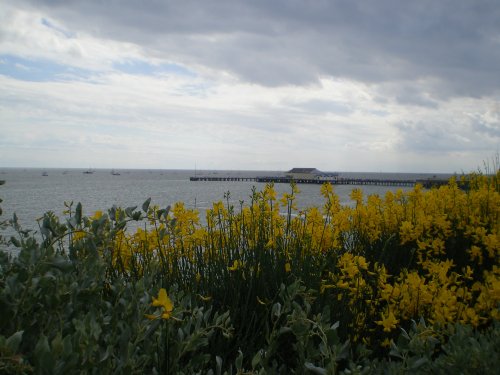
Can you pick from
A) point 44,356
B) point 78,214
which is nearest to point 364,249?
point 78,214

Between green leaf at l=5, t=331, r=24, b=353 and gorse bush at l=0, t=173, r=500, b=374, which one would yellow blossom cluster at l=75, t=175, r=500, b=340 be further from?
green leaf at l=5, t=331, r=24, b=353

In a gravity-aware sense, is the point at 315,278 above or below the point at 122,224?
below

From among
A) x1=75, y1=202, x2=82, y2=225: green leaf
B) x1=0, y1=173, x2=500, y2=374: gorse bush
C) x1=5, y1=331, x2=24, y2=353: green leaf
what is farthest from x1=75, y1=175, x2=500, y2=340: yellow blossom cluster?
x1=5, y1=331, x2=24, y2=353: green leaf

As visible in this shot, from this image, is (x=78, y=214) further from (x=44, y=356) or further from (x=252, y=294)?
(x=252, y=294)

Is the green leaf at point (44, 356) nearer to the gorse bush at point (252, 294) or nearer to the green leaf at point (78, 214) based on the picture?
the gorse bush at point (252, 294)

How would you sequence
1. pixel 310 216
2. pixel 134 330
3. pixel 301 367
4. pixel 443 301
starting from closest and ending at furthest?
pixel 134 330 → pixel 301 367 → pixel 443 301 → pixel 310 216

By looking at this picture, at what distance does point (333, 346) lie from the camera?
1916 mm

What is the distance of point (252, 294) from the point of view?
11.7 feet

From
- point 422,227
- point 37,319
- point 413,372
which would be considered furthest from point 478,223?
point 37,319

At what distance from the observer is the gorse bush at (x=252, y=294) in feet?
6.01

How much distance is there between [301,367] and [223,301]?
136cm

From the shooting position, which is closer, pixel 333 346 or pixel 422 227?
pixel 333 346

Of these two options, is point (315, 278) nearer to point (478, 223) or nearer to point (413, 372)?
point (413, 372)

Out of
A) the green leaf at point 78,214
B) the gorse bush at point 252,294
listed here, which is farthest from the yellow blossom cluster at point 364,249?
the green leaf at point 78,214
